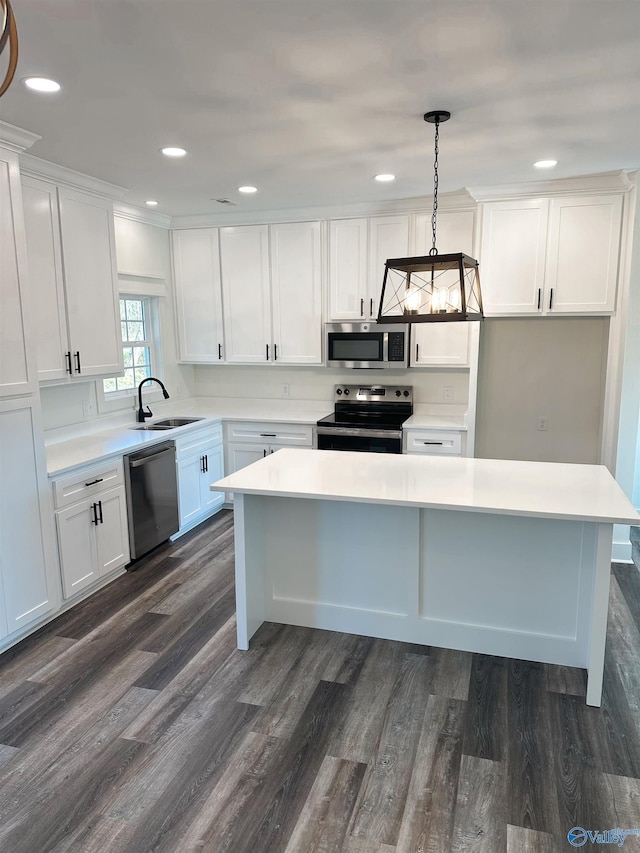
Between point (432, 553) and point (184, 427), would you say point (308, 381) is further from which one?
point (432, 553)

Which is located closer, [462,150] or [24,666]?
[24,666]

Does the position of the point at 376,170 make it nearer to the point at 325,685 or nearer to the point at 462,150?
the point at 462,150

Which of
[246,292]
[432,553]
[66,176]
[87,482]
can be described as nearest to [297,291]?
[246,292]

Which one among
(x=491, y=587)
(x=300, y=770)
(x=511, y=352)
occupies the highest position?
(x=511, y=352)

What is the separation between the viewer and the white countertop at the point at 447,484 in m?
2.39

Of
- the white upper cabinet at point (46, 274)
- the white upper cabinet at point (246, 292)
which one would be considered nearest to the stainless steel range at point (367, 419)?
the white upper cabinet at point (246, 292)

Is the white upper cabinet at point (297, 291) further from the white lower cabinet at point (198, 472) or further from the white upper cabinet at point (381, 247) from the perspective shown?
the white lower cabinet at point (198, 472)

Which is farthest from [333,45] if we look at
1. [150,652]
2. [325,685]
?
[150,652]

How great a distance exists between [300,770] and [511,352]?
3.40m

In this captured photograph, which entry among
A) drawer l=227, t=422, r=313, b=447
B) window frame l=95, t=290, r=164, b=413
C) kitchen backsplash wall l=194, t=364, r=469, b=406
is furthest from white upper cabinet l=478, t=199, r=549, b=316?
window frame l=95, t=290, r=164, b=413

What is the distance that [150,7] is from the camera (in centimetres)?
177

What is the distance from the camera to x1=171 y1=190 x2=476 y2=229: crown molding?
439 centimetres

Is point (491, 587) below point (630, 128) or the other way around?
below

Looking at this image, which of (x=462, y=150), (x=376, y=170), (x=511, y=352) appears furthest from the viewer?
(x=511, y=352)
